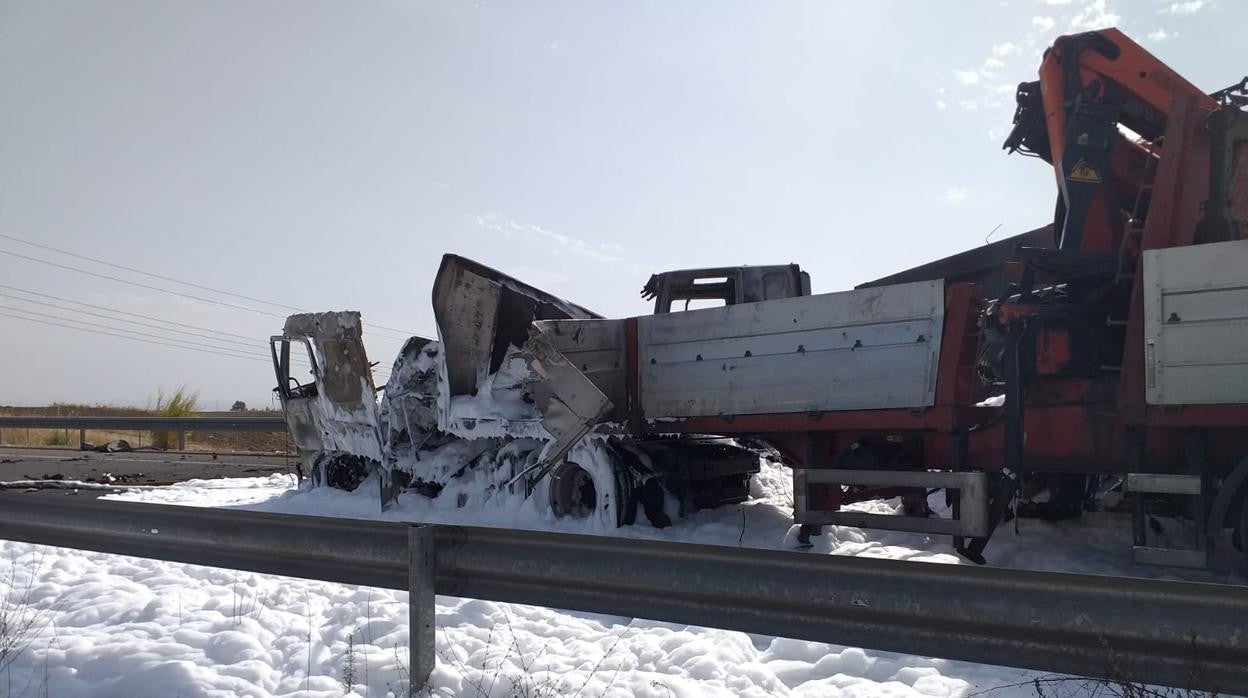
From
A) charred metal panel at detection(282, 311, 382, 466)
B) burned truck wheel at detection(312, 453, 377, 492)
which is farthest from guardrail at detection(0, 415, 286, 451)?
charred metal panel at detection(282, 311, 382, 466)

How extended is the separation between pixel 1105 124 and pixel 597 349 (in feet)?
14.4

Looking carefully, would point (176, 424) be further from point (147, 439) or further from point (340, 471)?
point (340, 471)

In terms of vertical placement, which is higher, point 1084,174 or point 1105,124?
point 1105,124

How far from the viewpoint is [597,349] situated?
802 cm

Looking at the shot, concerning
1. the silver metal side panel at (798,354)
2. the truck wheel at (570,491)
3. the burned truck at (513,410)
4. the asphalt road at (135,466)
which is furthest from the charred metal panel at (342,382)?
the asphalt road at (135,466)

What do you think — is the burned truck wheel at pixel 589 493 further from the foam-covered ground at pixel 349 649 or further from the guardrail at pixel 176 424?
the guardrail at pixel 176 424

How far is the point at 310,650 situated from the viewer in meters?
4.08

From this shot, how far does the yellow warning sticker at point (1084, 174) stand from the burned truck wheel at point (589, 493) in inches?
168

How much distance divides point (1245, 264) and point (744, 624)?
419 centimetres

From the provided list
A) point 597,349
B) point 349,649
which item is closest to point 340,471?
point 597,349

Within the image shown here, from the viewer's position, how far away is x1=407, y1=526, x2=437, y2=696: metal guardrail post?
128 inches

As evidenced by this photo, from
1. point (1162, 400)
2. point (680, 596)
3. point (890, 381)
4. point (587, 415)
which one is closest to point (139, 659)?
point (680, 596)

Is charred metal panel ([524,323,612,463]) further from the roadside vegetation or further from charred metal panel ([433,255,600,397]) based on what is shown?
the roadside vegetation

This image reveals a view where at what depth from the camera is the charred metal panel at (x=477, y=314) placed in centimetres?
884
